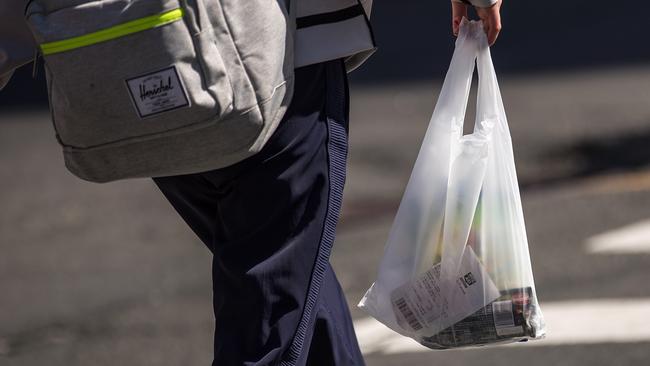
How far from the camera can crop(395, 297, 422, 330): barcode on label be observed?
9.65ft

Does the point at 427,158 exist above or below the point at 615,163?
above

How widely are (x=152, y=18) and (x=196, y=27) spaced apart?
3.4 inches

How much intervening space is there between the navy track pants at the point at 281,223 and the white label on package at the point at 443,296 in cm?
28

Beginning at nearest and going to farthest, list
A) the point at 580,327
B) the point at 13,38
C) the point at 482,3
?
the point at 13,38 → the point at 482,3 → the point at 580,327

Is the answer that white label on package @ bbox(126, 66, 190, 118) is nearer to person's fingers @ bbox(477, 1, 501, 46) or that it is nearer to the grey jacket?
the grey jacket

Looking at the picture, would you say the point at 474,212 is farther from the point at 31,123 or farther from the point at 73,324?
the point at 31,123

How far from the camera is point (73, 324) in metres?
5.25

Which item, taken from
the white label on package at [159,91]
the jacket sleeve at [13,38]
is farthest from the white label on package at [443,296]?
the jacket sleeve at [13,38]

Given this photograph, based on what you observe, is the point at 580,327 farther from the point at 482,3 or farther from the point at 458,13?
the point at 482,3

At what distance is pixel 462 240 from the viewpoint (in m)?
2.88

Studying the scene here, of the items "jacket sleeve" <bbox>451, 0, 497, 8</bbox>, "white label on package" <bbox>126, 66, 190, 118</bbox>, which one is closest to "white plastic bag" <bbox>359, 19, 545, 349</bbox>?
"jacket sleeve" <bbox>451, 0, 497, 8</bbox>

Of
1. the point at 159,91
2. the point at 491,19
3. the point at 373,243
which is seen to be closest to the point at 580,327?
the point at 373,243

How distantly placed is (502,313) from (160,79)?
1.01 m

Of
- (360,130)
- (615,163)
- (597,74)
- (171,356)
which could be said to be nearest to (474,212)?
(171,356)
